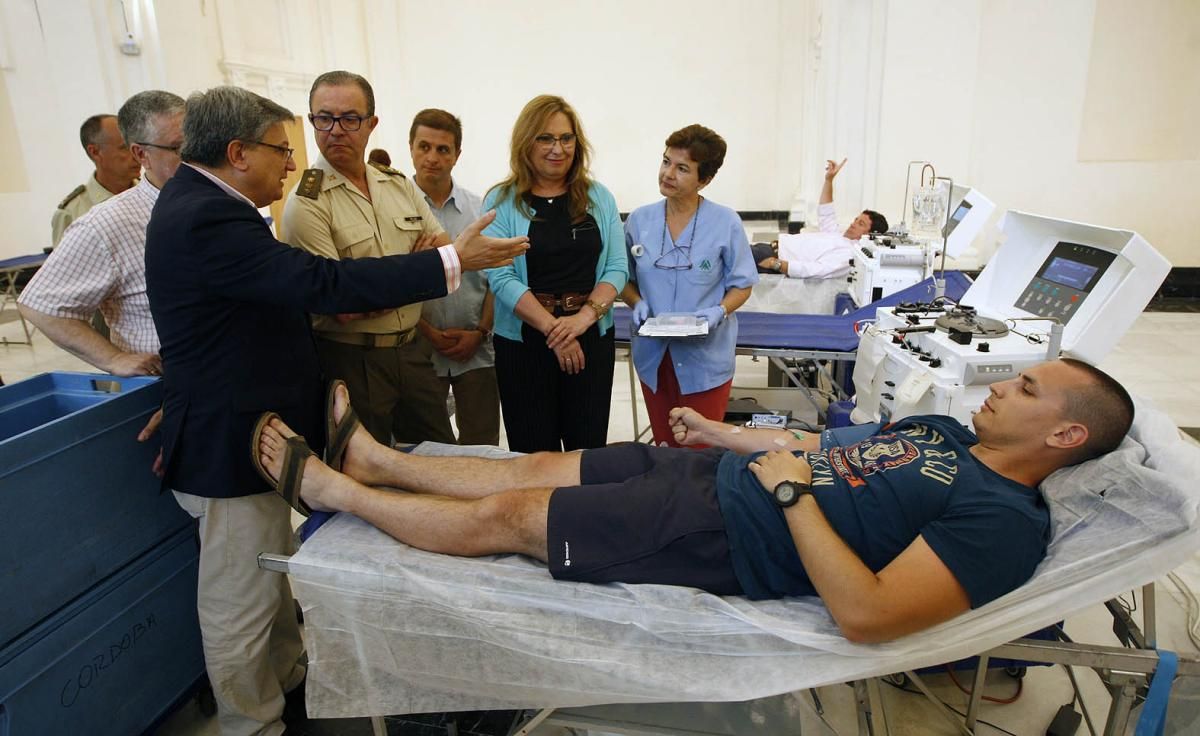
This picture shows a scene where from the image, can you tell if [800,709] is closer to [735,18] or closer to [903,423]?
[903,423]

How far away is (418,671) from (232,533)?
1.87 ft

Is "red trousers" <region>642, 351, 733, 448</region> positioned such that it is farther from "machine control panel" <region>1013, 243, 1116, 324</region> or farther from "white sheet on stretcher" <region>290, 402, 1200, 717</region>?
"white sheet on stretcher" <region>290, 402, 1200, 717</region>

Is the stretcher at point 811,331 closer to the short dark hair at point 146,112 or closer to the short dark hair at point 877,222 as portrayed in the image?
the short dark hair at point 877,222

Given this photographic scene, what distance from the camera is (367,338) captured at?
2.11 m

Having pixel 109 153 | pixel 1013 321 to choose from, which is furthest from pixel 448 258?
pixel 109 153

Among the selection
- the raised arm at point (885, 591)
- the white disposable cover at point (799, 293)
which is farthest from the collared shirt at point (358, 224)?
the white disposable cover at point (799, 293)

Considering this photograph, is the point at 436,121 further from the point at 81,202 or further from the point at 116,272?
the point at 81,202

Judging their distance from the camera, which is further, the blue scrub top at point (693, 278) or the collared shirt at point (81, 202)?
the collared shirt at point (81, 202)

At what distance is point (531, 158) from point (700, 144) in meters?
0.58

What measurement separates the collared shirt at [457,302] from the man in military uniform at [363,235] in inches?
11.7

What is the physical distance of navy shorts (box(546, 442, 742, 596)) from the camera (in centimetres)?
146

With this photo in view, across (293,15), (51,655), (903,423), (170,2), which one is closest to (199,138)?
(51,655)

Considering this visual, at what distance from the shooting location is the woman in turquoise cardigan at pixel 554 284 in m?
2.23

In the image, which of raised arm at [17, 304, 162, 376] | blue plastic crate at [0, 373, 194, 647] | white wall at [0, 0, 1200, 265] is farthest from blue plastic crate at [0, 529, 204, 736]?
white wall at [0, 0, 1200, 265]
